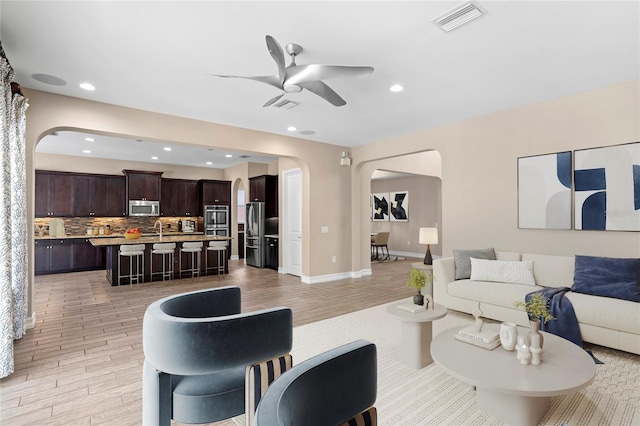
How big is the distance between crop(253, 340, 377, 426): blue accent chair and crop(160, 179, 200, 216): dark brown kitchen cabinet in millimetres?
9991

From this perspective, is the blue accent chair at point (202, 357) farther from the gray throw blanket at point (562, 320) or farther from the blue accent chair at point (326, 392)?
the gray throw blanket at point (562, 320)

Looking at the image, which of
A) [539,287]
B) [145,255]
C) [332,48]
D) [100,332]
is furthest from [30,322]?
[539,287]

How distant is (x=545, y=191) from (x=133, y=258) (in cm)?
743

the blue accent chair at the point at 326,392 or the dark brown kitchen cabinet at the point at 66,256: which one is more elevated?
the blue accent chair at the point at 326,392

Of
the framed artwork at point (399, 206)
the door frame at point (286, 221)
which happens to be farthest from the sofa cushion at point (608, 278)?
the framed artwork at point (399, 206)

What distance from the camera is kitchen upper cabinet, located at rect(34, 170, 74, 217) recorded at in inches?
319

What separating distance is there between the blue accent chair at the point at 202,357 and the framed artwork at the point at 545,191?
160 inches

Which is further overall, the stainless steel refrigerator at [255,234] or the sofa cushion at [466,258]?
the stainless steel refrigerator at [255,234]

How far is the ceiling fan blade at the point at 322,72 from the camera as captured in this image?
8.50ft

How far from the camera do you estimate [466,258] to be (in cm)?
448

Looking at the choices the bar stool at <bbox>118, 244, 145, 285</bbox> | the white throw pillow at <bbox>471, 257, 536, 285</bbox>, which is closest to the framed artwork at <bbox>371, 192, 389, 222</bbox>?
the white throw pillow at <bbox>471, 257, 536, 285</bbox>

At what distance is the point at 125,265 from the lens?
21.5 feet

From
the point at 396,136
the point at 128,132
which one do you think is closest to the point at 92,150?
the point at 128,132

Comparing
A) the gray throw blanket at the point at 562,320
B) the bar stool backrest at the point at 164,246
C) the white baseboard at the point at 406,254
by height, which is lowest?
the white baseboard at the point at 406,254
